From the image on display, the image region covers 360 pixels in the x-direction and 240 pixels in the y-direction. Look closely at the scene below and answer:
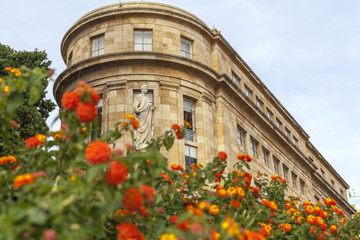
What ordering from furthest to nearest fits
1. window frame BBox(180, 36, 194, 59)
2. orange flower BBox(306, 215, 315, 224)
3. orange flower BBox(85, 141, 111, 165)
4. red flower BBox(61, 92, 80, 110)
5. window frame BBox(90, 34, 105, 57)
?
1. window frame BBox(180, 36, 194, 59)
2. window frame BBox(90, 34, 105, 57)
3. orange flower BBox(306, 215, 315, 224)
4. red flower BBox(61, 92, 80, 110)
5. orange flower BBox(85, 141, 111, 165)

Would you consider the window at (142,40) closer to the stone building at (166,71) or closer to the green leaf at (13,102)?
the stone building at (166,71)

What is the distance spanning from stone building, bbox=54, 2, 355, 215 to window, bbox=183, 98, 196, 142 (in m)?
0.05

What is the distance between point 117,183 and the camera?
12.2 ft

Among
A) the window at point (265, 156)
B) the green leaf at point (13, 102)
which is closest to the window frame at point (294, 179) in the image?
the window at point (265, 156)

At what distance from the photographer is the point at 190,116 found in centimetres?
2152

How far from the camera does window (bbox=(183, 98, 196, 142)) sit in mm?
21156

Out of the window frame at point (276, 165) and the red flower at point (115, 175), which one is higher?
the window frame at point (276, 165)

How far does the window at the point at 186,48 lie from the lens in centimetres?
2259

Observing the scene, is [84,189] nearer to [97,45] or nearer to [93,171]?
[93,171]

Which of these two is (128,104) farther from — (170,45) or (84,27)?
(84,27)

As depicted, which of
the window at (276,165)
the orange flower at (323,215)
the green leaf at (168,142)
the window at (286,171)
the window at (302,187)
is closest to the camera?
the green leaf at (168,142)

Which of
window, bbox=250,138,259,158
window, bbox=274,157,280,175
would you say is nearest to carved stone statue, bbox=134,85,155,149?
window, bbox=250,138,259,158

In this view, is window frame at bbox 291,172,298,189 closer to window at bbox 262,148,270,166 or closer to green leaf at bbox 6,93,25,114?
window at bbox 262,148,270,166

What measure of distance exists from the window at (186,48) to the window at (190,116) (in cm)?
267
